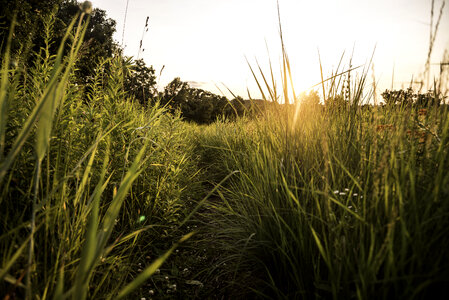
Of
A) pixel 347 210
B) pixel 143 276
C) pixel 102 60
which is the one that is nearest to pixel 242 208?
pixel 347 210

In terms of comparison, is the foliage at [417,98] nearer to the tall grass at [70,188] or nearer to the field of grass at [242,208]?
the field of grass at [242,208]

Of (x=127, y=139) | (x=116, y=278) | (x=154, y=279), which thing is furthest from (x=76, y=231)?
(x=127, y=139)

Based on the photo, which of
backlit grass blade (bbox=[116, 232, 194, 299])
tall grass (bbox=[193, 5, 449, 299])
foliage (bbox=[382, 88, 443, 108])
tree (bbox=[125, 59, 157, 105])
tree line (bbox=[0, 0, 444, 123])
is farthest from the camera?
tree (bbox=[125, 59, 157, 105])

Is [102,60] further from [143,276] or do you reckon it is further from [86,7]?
[143,276]

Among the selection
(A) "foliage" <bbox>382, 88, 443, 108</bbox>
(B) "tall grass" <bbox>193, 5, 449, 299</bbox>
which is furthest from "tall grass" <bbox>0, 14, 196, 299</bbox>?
(A) "foliage" <bbox>382, 88, 443, 108</bbox>

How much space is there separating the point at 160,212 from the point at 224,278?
0.79 metres

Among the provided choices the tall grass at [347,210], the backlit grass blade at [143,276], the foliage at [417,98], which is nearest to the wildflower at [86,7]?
the backlit grass blade at [143,276]

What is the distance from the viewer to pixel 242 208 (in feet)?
5.08

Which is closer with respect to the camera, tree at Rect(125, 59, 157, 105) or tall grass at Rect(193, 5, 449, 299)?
tall grass at Rect(193, 5, 449, 299)

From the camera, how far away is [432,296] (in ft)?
2.16

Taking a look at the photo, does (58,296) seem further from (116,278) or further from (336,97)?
(336,97)

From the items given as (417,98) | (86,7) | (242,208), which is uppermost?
(86,7)

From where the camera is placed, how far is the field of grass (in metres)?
0.65

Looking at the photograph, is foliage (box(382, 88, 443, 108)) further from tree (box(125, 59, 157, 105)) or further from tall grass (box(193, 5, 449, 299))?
tree (box(125, 59, 157, 105))
